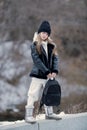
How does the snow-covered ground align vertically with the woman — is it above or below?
above

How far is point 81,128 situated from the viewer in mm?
8031

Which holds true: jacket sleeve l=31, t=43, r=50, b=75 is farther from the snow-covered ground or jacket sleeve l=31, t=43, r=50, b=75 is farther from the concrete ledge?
the snow-covered ground

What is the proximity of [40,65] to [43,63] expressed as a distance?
0.33 feet

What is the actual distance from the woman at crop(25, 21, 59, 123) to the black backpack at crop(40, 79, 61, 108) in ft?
0.27

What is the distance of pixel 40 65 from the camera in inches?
282

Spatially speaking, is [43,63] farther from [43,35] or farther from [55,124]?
[55,124]

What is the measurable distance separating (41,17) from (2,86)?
5.43 metres

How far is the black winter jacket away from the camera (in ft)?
23.6

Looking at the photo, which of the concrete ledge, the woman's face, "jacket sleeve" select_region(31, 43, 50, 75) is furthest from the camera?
the woman's face

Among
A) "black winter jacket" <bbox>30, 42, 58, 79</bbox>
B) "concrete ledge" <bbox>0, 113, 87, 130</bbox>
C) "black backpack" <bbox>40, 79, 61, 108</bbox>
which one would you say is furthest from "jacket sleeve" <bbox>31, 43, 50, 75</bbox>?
"concrete ledge" <bbox>0, 113, 87, 130</bbox>

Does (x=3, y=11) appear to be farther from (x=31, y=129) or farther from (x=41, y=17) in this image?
(x=31, y=129)

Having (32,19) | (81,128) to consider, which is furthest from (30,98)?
(32,19)

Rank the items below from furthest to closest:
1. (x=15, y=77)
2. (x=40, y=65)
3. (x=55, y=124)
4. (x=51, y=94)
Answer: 1. (x=15, y=77)
2. (x=55, y=124)
3. (x=51, y=94)
4. (x=40, y=65)

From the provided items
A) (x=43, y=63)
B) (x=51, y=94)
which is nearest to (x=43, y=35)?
(x=43, y=63)
